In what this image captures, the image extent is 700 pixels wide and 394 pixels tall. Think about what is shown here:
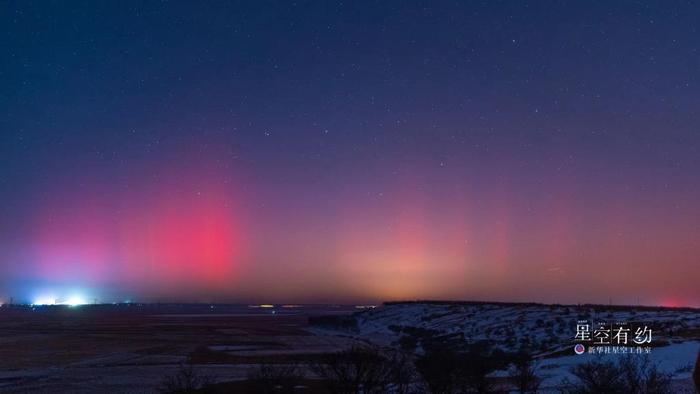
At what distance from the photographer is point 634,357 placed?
4659 centimetres

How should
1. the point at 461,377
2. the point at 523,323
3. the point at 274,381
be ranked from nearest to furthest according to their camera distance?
the point at 274,381 < the point at 461,377 < the point at 523,323

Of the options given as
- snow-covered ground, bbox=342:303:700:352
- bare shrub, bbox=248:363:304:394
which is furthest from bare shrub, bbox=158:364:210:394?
snow-covered ground, bbox=342:303:700:352

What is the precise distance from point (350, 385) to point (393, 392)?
4743 mm

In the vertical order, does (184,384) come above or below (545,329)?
below

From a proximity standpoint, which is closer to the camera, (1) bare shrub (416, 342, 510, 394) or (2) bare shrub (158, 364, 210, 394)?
(1) bare shrub (416, 342, 510, 394)

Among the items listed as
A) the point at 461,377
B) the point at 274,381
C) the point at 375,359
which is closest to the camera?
the point at 274,381

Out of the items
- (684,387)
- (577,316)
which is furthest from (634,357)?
(577,316)

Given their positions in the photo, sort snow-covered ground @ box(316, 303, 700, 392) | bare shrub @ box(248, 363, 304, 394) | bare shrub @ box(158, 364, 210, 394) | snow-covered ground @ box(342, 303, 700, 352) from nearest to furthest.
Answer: bare shrub @ box(248, 363, 304, 394), bare shrub @ box(158, 364, 210, 394), snow-covered ground @ box(316, 303, 700, 392), snow-covered ground @ box(342, 303, 700, 352)

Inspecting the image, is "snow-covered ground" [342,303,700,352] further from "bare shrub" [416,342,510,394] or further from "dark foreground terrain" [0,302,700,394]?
→ "bare shrub" [416,342,510,394]

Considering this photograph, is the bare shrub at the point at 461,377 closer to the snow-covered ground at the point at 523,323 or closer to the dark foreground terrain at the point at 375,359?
the dark foreground terrain at the point at 375,359

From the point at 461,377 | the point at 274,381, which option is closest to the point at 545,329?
the point at 461,377

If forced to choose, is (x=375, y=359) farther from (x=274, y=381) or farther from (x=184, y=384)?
(x=184, y=384)

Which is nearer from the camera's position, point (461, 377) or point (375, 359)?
point (461, 377)

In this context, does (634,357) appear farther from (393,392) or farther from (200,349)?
(200,349)
